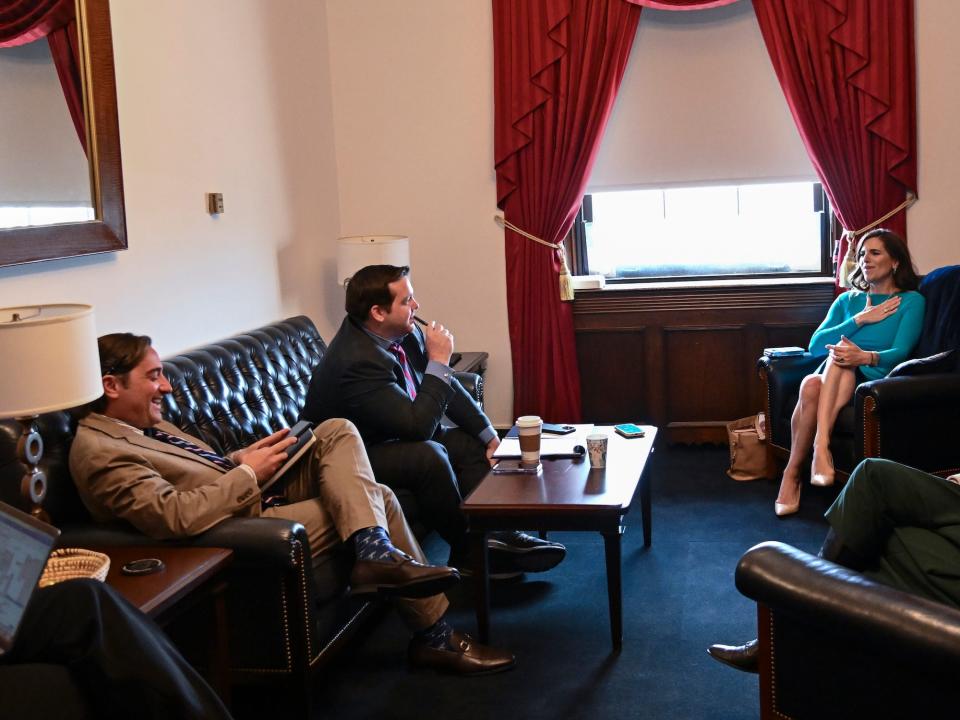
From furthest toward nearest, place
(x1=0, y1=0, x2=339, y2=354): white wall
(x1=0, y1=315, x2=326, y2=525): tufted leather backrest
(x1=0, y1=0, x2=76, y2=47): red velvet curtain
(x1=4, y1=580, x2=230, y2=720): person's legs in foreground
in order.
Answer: (x1=0, y1=0, x2=339, y2=354): white wall, (x1=0, y1=0, x2=76, y2=47): red velvet curtain, (x1=0, y1=315, x2=326, y2=525): tufted leather backrest, (x1=4, y1=580, x2=230, y2=720): person's legs in foreground

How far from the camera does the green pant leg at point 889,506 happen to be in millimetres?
2562

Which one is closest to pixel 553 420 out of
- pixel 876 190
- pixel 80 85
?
pixel 876 190

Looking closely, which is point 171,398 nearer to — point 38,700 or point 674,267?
point 38,700

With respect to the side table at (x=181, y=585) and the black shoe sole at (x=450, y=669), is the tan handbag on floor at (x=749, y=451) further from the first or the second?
the side table at (x=181, y=585)

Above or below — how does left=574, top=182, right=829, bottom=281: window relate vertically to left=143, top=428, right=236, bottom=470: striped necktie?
above

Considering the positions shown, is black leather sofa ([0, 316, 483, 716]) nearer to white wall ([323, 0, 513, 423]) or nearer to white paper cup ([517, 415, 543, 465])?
white paper cup ([517, 415, 543, 465])

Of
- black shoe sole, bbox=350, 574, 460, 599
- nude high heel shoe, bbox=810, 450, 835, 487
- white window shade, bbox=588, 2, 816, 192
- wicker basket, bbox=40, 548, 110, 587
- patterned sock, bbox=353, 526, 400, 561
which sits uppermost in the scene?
white window shade, bbox=588, 2, 816, 192

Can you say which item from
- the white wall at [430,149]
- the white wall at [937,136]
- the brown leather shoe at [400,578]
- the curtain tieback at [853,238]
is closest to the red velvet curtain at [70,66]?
the brown leather shoe at [400,578]

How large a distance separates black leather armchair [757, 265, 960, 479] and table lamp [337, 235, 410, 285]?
82.4 inches

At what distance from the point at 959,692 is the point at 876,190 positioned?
11.8 feet

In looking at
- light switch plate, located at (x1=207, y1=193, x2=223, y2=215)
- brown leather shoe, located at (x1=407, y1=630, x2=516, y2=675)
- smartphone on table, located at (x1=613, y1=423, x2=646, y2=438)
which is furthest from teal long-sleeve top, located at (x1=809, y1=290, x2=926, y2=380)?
light switch plate, located at (x1=207, y1=193, x2=223, y2=215)

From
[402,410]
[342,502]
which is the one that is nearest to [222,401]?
[402,410]

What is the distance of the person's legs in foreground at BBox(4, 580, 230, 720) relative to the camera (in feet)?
6.43

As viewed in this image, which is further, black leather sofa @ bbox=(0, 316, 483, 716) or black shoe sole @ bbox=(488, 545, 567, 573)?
black shoe sole @ bbox=(488, 545, 567, 573)
